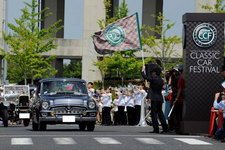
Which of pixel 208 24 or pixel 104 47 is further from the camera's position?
pixel 104 47

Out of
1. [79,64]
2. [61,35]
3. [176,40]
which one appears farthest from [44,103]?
[79,64]

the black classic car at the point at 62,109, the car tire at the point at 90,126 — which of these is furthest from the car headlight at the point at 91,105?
the car tire at the point at 90,126

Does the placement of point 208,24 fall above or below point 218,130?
above

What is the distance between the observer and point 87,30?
54.1 meters

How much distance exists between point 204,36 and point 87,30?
36698mm

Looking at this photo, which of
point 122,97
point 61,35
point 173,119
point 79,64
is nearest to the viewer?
point 173,119

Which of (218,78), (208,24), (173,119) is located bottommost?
(173,119)

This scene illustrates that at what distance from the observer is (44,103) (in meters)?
20.6

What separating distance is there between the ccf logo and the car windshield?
5.39 meters

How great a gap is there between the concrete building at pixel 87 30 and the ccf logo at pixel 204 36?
106 ft

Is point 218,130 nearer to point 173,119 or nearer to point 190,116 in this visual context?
point 190,116

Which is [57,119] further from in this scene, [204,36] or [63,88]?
[204,36]

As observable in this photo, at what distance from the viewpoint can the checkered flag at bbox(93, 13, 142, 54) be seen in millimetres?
22750

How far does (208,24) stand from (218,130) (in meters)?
3.24
